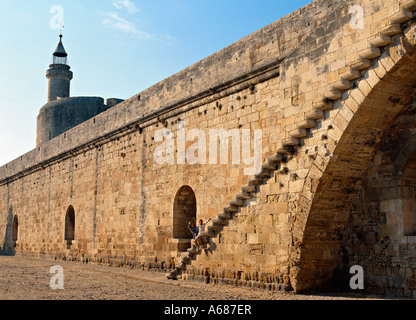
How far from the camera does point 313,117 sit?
7.13 metres

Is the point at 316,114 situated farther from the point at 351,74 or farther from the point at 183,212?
the point at 183,212

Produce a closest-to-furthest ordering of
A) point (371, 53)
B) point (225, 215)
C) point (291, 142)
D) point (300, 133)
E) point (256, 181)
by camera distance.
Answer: point (371, 53) < point (300, 133) < point (291, 142) < point (256, 181) < point (225, 215)

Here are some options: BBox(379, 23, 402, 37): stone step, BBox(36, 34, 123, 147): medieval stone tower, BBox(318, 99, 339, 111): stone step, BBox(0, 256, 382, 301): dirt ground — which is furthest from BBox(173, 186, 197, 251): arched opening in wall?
BBox(36, 34, 123, 147): medieval stone tower

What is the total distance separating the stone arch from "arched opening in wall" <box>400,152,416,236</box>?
559mm

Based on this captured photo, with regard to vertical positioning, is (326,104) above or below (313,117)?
above

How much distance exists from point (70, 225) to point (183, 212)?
743cm

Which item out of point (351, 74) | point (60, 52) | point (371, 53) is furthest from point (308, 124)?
point (60, 52)

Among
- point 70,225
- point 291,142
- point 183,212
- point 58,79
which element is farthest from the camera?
point 58,79

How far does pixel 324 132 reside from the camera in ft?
22.9

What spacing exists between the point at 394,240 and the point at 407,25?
301 centimetres

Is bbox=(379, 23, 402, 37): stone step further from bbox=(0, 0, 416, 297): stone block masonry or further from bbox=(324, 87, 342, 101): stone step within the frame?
bbox=(324, 87, 342, 101): stone step

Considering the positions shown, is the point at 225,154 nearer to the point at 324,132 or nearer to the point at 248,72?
the point at 248,72

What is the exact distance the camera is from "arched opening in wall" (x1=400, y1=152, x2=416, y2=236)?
697cm
